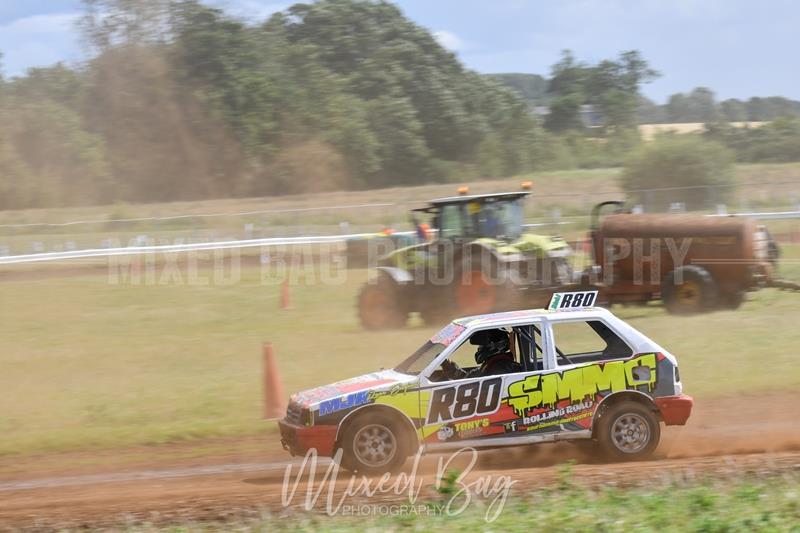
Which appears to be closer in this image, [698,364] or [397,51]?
[698,364]

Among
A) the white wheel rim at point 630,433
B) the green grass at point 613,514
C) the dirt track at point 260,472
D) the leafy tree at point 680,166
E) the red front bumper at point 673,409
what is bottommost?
the dirt track at point 260,472

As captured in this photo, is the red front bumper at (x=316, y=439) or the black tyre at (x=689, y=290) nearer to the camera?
the red front bumper at (x=316, y=439)

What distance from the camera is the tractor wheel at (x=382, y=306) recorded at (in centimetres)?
1588

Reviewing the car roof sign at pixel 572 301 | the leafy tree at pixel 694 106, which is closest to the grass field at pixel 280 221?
the car roof sign at pixel 572 301

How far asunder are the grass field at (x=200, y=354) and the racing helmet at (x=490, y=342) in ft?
9.69

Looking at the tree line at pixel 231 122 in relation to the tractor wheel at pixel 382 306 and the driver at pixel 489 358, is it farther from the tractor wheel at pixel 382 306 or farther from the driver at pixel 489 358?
the driver at pixel 489 358

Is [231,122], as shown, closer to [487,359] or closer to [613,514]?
[487,359]

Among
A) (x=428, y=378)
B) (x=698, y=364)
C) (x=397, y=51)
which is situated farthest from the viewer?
(x=397, y=51)

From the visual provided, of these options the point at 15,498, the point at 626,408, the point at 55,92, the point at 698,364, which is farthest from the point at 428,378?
the point at 55,92

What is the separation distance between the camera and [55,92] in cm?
5384

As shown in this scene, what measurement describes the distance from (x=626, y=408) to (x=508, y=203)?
8.12m

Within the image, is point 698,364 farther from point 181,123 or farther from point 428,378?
point 181,123

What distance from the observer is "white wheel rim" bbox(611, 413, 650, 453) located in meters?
7.74

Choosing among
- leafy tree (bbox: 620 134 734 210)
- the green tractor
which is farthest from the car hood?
leafy tree (bbox: 620 134 734 210)
